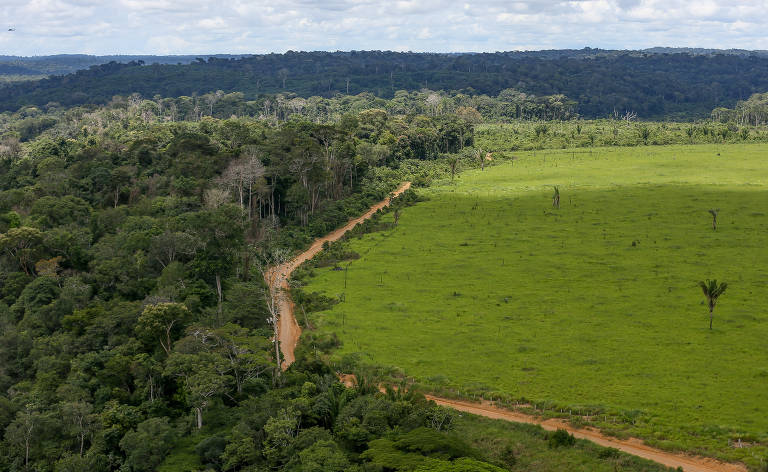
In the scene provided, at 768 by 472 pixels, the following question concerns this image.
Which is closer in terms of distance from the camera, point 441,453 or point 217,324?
point 441,453

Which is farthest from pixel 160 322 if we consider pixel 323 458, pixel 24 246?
pixel 24 246

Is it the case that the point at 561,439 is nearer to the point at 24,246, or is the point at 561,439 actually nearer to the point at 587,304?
the point at 587,304

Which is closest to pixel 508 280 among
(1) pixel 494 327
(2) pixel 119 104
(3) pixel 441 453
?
(1) pixel 494 327

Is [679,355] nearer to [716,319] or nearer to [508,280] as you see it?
[716,319]

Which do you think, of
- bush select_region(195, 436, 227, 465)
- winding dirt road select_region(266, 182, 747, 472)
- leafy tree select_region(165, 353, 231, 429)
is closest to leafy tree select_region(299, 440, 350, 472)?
bush select_region(195, 436, 227, 465)

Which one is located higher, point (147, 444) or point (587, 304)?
point (587, 304)
